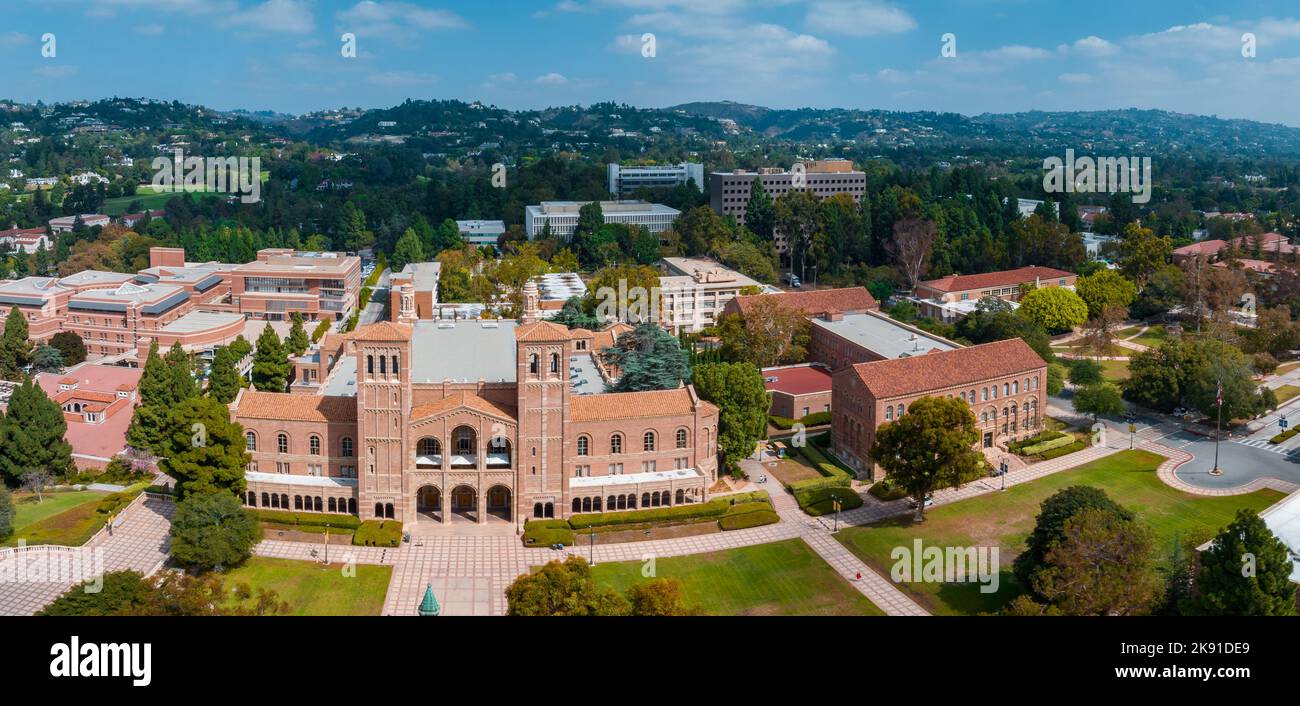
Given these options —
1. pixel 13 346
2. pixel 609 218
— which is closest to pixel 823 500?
pixel 13 346

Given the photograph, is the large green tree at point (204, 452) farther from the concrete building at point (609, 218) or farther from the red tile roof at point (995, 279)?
the concrete building at point (609, 218)

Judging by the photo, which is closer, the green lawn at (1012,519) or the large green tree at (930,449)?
the green lawn at (1012,519)

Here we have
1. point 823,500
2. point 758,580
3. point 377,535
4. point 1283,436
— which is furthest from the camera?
point 1283,436

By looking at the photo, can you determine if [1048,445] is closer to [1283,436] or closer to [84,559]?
[1283,436]

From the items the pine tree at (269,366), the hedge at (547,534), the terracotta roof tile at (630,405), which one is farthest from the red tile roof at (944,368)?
the pine tree at (269,366)

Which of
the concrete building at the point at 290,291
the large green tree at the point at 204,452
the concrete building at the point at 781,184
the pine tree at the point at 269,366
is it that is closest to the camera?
the large green tree at the point at 204,452
